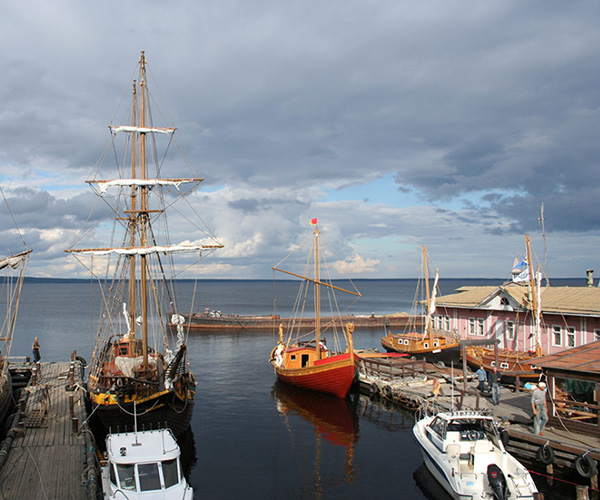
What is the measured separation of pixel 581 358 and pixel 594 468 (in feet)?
17.5

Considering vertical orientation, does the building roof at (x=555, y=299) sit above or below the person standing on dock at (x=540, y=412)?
above

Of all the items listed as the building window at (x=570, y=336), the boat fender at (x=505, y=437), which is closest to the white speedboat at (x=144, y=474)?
the boat fender at (x=505, y=437)

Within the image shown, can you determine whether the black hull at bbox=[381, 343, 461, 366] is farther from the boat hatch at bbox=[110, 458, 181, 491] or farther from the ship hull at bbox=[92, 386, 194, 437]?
the boat hatch at bbox=[110, 458, 181, 491]

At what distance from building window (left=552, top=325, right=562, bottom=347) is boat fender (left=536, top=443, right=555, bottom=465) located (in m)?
21.3

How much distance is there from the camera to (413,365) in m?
36.9

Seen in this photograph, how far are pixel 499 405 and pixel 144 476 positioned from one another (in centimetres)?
1898

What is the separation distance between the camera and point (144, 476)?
16469 mm

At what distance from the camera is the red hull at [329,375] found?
114 ft

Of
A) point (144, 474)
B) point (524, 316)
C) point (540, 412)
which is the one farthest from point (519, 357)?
point (144, 474)

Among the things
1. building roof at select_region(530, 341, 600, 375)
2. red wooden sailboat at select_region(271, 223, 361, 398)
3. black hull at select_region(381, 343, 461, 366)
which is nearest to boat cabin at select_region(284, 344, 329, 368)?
red wooden sailboat at select_region(271, 223, 361, 398)

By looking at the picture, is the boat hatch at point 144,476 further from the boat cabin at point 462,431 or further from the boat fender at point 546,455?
the boat fender at point 546,455

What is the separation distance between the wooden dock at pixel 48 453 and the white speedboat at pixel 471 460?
41.0 ft

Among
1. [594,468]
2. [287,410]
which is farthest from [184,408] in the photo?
[594,468]

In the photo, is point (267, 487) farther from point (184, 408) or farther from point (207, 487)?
point (184, 408)
